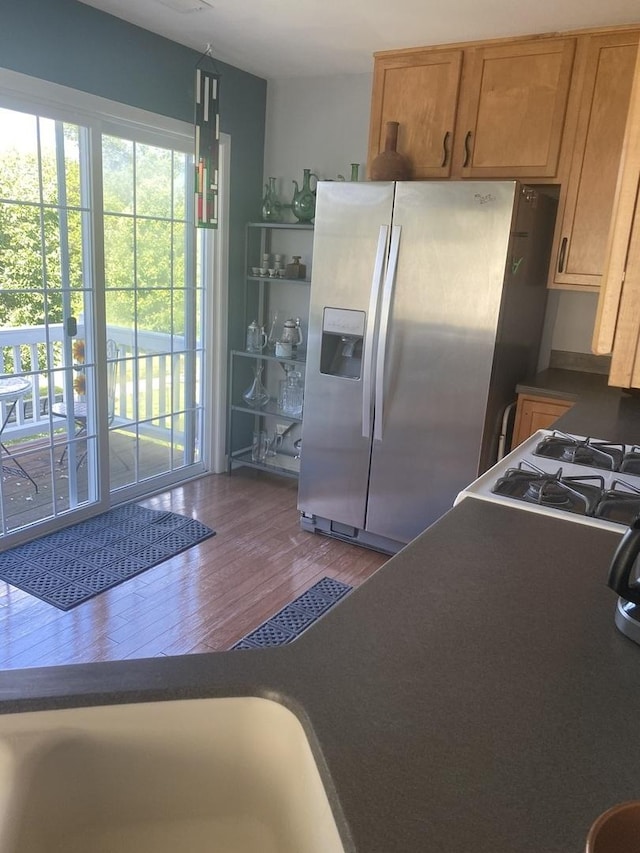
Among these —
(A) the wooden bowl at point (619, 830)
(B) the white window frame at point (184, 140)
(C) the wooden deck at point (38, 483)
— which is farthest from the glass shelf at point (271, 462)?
(A) the wooden bowl at point (619, 830)

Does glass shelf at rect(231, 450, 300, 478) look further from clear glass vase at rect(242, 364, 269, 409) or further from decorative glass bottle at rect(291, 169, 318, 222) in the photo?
decorative glass bottle at rect(291, 169, 318, 222)

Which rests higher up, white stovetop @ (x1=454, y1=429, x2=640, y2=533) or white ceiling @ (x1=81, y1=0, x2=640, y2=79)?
white ceiling @ (x1=81, y1=0, x2=640, y2=79)

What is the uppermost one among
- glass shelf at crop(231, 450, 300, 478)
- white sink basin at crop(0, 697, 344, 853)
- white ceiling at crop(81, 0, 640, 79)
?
white ceiling at crop(81, 0, 640, 79)

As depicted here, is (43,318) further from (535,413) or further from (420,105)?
(535,413)

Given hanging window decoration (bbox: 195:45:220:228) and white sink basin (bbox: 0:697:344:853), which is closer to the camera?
white sink basin (bbox: 0:697:344:853)

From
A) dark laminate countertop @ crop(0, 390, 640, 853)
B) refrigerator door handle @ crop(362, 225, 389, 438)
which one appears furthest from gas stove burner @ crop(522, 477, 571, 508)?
refrigerator door handle @ crop(362, 225, 389, 438)

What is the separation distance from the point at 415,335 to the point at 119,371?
1.63 m

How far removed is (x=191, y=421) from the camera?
13.6ft

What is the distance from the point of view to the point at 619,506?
1592mm

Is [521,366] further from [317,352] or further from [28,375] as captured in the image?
[28,375]

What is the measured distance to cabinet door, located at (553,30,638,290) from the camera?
269 cm

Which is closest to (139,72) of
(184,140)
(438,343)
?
(184,140)

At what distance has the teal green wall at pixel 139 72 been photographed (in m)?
2.72

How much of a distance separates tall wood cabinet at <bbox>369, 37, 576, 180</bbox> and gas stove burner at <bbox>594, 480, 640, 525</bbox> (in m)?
1.80
